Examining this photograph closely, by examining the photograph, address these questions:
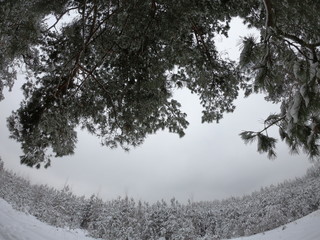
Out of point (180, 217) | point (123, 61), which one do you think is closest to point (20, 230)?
point (123, 61)

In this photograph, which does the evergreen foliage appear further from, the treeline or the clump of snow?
the treeline

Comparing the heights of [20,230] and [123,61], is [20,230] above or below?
below

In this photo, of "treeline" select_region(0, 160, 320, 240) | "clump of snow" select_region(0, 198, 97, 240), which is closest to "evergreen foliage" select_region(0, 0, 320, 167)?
"clump of snow" select_region(0, 198, 97, 240)

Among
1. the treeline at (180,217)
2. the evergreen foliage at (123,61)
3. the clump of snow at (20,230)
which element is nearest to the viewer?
the evergreen foliage at (123,61)

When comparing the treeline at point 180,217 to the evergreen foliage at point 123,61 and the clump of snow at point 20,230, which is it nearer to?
the clump of snow at point 20,230

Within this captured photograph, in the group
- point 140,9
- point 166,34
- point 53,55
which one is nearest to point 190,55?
point 166,34

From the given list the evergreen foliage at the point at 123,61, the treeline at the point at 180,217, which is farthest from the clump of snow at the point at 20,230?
the treeline at the point at 180,217

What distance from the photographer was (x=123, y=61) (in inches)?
166

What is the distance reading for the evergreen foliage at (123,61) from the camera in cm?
348

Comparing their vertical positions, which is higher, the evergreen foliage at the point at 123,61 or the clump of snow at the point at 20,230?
the evergreen foliage at the point at 123,61

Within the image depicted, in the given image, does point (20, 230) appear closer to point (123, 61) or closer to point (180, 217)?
point (123, 61)

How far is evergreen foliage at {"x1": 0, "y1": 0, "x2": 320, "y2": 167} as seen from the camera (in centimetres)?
348

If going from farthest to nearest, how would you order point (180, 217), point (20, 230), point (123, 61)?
point (180, 217) < point (20, 230) < point (123, 61)

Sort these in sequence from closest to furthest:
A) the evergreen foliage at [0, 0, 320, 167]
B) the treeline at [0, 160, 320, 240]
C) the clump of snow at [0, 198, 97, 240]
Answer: the evergreen foliage at [0, 0, 320, 167]
the clump of snow at [0, 198, 97, 240]
the treeline at [0, 160, 320, 240]
